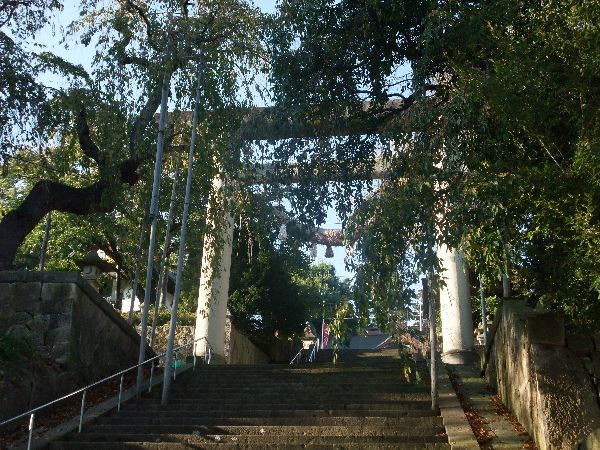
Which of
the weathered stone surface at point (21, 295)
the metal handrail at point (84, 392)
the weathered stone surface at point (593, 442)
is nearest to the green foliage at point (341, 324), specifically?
the metal handrail at point (84, 392)

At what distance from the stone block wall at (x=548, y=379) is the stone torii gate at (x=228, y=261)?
1.15m

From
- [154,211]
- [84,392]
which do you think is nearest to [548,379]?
[84,392]

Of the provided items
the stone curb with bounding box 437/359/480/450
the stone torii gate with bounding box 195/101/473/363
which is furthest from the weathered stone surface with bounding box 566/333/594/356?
the stone torii gate with bounding box 195/101/473/363

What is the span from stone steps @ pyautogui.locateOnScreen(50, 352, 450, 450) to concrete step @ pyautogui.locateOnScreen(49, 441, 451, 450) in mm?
11

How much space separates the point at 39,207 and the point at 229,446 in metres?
6.45

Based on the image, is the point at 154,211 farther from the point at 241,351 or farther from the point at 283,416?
the point at 241,351

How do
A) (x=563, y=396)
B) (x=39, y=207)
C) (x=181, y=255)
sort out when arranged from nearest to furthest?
1. (x=563, y=396)
2. (x=181, y=255)
3. (x=39, y=207)

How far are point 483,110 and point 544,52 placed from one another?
1079 mm

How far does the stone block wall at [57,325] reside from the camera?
34.2 ft

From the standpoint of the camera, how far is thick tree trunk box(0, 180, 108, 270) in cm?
1195

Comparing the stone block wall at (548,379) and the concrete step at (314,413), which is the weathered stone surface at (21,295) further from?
the stone block wall at (548,379)

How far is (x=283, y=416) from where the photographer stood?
29.5ft

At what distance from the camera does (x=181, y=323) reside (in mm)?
23141

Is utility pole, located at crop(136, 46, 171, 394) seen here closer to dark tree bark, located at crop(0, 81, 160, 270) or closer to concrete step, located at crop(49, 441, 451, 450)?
dark tree bark, located at crop(0, 81, 160, 270)
